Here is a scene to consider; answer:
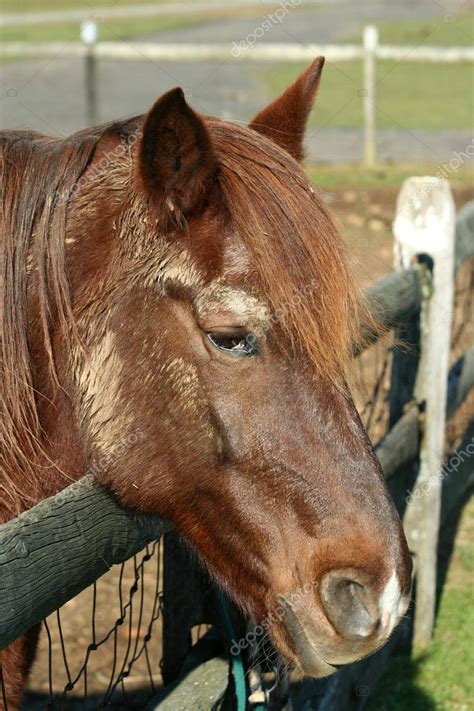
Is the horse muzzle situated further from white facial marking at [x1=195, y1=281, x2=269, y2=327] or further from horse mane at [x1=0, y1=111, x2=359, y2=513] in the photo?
white facial marking at [x1=195, y1=281, x2=269, y2=327]

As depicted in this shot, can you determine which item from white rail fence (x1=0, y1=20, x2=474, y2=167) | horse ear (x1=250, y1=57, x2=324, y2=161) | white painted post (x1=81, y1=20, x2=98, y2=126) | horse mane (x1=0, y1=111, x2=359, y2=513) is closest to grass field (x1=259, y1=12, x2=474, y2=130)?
white rail fence (x1=0, y1=20, x2=474, y2=167)

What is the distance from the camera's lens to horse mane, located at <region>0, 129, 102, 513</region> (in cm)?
220

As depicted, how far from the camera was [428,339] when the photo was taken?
4.20 metres

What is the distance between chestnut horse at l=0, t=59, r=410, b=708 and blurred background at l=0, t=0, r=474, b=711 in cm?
37

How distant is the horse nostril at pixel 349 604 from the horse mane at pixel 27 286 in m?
0.74

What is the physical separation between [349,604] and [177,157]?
102cm

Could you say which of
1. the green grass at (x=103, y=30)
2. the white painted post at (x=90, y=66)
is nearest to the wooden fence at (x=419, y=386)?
the white painted post at (x=90, y=66)

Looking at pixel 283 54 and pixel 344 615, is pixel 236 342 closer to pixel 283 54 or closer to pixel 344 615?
pixel 344 615

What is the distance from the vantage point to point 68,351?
220cm

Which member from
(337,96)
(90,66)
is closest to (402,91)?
(337,96)

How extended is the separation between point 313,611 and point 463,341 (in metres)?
5.86

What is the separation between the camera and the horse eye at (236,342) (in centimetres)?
208

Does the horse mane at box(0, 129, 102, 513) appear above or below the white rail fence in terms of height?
below

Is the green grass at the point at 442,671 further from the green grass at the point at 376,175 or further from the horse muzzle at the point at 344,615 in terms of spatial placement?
the green grass at the point at 376,175
